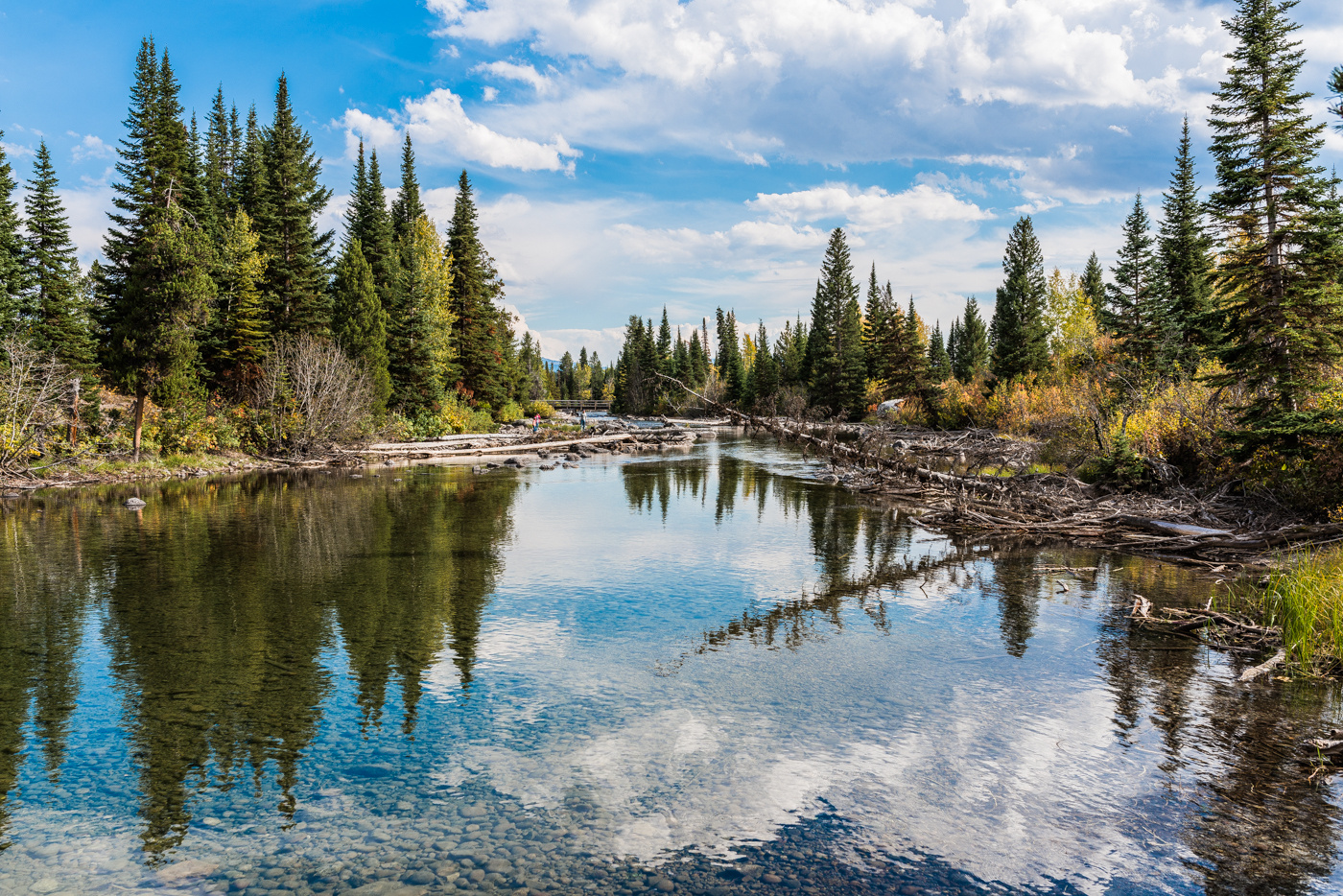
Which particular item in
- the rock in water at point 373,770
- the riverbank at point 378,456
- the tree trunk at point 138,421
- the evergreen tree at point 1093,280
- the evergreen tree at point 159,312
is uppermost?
the evergreen tree at point 1093,280

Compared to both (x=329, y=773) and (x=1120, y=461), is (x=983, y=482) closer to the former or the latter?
(x=1120, y=461)

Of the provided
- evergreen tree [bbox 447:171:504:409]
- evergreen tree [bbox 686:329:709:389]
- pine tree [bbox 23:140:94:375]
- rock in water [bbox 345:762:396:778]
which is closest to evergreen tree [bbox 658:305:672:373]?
evergreen tree [bbox 686:329:709:389]

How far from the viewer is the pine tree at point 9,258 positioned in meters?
30.0

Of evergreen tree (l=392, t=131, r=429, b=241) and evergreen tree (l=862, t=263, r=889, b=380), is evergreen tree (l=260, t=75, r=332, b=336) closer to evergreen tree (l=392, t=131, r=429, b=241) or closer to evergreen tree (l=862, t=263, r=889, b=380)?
evergreen tree (l=392, t=131, r=429, b=241)

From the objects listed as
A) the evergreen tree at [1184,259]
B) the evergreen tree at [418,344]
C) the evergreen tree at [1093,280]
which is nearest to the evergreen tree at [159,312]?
the evergreen tree at [418,344]

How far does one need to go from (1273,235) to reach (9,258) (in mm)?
44604

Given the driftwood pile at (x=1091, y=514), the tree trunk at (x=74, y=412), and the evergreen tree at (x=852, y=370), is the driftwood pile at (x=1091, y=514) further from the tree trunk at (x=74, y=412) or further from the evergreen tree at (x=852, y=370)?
the evergreen tree at (x=852, y=370)

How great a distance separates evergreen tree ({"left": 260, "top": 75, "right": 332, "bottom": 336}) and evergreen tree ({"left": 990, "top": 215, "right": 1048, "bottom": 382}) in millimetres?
44145

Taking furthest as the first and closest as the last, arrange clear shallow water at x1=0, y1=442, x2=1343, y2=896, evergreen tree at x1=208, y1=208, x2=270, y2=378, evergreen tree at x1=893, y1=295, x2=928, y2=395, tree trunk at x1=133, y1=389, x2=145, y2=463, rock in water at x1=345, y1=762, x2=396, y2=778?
1. evergreen tree at x1=893, y1=295, x2=928, y2=395
2. evergreen tree at x1=208, y1=208, x2=270, y2=378
3. tree trunk at x1=133, y1=389, x2=145, y2=463
4. rock in water at x1=345, y1=762, x2=396, y2=778
5. clear shallow water at x1=0, y1=442, x2=1343, y2=896

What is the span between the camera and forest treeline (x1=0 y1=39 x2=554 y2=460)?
91.9 feet

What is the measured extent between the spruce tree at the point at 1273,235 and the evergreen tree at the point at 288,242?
39093mm

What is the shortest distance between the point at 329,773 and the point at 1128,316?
48637 millimetres

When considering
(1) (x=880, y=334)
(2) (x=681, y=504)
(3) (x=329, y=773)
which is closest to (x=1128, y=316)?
(1) (x=880, y=334)

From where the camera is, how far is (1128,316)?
141 ft
